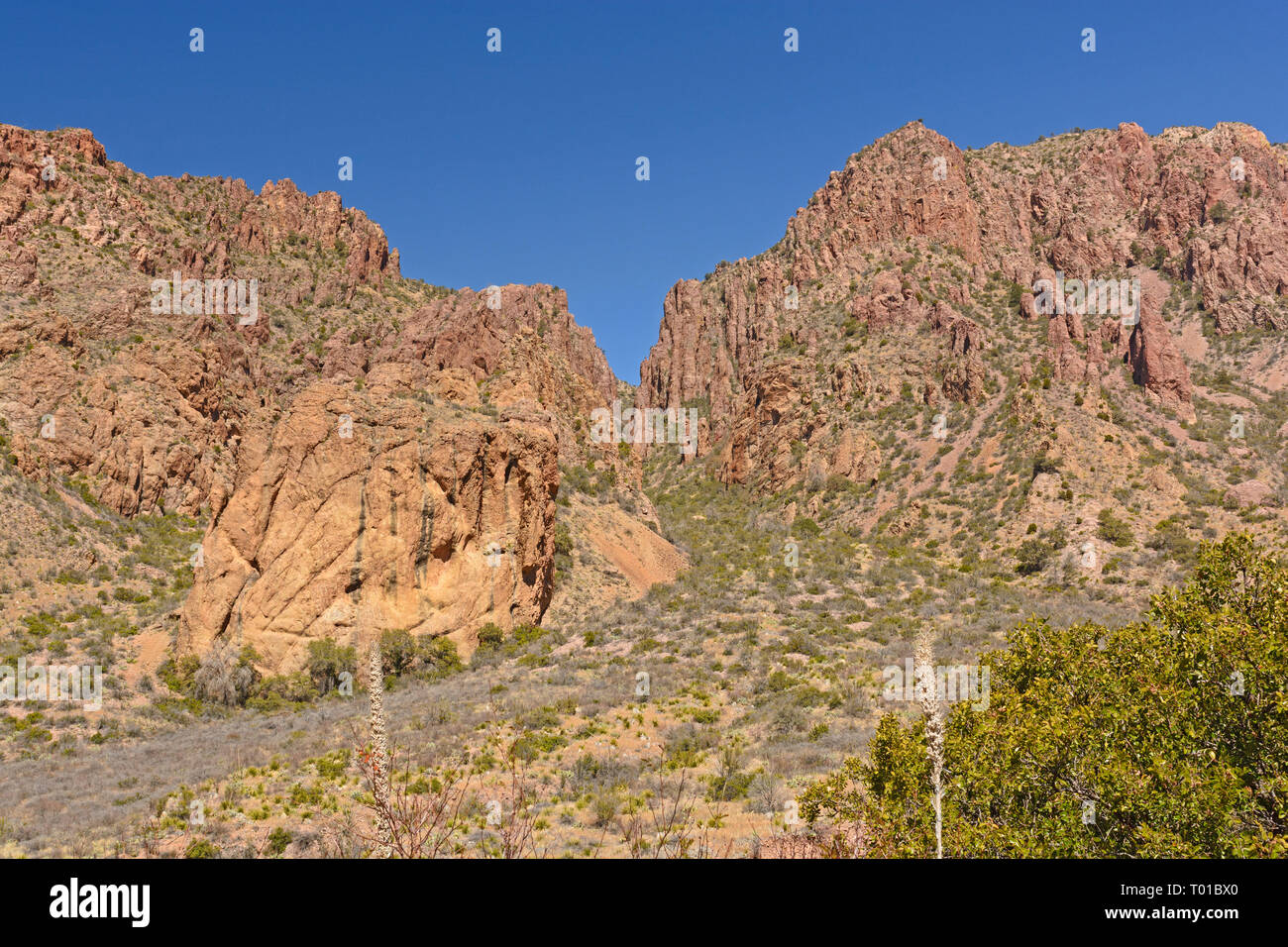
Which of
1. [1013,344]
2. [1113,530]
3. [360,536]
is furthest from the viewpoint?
[1013,344]

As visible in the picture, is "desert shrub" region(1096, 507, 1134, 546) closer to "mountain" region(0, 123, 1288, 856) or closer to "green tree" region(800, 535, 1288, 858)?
"mountain" region(0, 123, 1288, 856)

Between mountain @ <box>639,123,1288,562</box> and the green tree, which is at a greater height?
mountain @ <box>639,123,1288,562</box>

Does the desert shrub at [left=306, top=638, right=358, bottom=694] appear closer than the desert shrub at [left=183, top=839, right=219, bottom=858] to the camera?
No

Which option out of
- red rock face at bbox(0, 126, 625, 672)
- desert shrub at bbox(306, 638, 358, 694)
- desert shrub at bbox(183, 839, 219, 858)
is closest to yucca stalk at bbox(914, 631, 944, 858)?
desert shrub at bbox(183, 839, 219, 858)

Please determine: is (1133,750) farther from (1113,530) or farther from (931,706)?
(1113,530)

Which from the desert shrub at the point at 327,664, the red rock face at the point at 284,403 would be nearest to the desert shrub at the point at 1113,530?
the red rock face at the point at 284,403

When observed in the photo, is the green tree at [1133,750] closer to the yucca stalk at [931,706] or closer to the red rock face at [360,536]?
the yucca stalk at [931,706]

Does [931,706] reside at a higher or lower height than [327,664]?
higher

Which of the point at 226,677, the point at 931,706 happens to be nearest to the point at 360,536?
the point at 226,677

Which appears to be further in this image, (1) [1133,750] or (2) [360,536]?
(2) [360,536]

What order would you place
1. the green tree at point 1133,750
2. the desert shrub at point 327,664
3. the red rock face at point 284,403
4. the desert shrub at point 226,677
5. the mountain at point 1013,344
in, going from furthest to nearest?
the mountain at point 1013,344 < the red rock face at point 284,403 < the desert shrub at point 327,664 < the desert shrub at point 226,677 < the green tree at point 1133,750

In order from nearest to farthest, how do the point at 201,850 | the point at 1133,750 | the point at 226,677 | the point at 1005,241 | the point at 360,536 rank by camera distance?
the point at 1133,750 < the point at 201,850 < the point at 226,677 < the point at 360,536 < the point at 1005,241
